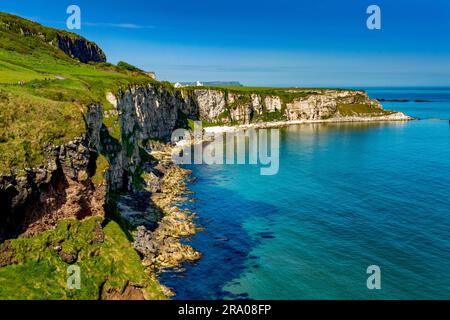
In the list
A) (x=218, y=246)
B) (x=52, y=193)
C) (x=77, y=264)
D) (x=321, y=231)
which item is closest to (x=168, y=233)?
(x=218, y=246)

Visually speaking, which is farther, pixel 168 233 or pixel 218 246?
pixel 168 233

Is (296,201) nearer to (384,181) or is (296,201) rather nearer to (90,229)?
(384,181)

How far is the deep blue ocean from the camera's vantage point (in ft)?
157

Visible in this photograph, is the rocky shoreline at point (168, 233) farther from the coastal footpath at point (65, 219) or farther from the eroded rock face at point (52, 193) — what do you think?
the eroded rock face at point (52, 193)

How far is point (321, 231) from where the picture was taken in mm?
64375

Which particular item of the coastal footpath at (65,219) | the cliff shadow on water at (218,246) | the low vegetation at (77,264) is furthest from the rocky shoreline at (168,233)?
the low vegetation at (77,264)

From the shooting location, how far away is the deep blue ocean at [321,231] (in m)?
48.0

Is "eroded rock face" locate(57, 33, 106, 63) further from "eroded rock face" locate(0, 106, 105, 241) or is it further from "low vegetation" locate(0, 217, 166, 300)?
"low vegetation" locate(0, 217, 166, 300)

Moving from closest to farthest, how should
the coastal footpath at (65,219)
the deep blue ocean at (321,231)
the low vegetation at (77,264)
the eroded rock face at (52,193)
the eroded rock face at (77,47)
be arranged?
the low vegetation at (77,264) → the coastal footpath at (65,219) → the eroded rock face at (52,193) → the deep blue ocean at (321,231) → the eroded rock face at (77,47)

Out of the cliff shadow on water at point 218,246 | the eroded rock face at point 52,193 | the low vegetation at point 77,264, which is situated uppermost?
the eroded rock face at point 52,193

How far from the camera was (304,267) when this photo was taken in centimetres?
5250

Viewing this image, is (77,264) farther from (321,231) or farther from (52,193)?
(321,231)

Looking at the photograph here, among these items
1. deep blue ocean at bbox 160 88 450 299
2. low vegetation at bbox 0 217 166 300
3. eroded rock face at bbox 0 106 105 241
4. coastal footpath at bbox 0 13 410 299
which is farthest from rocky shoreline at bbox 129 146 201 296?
eroded rock face at bbox 0 106 105 241
